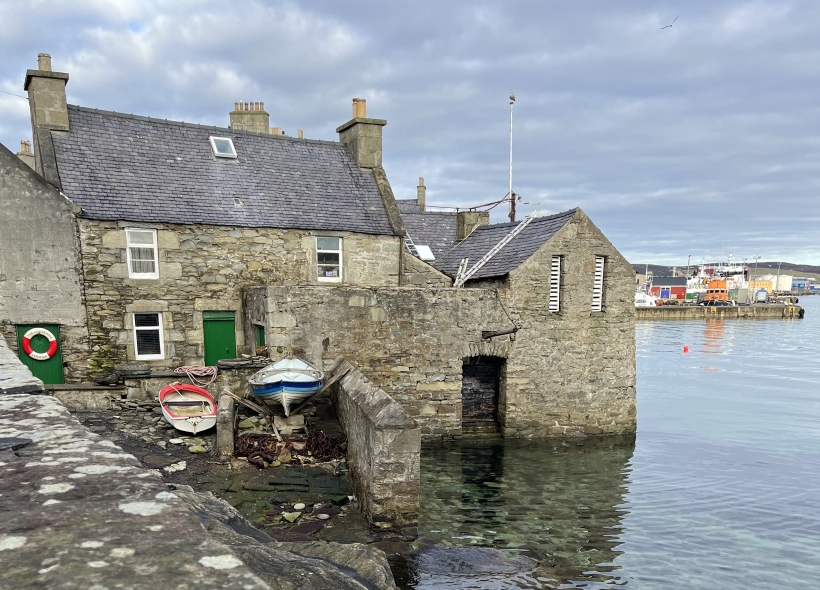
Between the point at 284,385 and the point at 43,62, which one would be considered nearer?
the point at 284,385

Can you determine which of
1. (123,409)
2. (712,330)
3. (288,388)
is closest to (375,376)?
(288,388)

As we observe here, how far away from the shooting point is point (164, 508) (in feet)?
6.21

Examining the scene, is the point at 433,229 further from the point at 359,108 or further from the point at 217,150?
the point at 217,150

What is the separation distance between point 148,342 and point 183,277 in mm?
2149

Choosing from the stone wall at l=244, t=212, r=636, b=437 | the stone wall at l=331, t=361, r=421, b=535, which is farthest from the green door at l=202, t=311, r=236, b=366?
the stone wall at l=331, t=361, r=421, b=535

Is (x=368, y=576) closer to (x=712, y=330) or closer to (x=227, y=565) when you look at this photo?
(x=227, y=565)

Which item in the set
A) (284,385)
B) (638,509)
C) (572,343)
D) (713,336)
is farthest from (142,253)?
(713,336)

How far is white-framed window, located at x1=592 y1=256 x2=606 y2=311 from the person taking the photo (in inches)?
620

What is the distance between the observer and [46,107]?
593 inches

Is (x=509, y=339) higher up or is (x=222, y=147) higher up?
(x=222, y=147)

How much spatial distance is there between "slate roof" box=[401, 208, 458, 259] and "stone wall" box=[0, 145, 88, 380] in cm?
1184

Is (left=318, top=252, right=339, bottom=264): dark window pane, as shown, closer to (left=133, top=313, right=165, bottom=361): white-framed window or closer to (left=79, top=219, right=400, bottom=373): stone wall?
(left=79, top=219, right=400, bottom=373): stone wall

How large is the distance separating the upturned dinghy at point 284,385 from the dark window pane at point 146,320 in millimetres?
5786

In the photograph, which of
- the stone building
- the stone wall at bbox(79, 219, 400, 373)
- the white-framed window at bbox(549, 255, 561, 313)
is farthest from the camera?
the white-framed window at bbox(549, 255, 561, 313)
